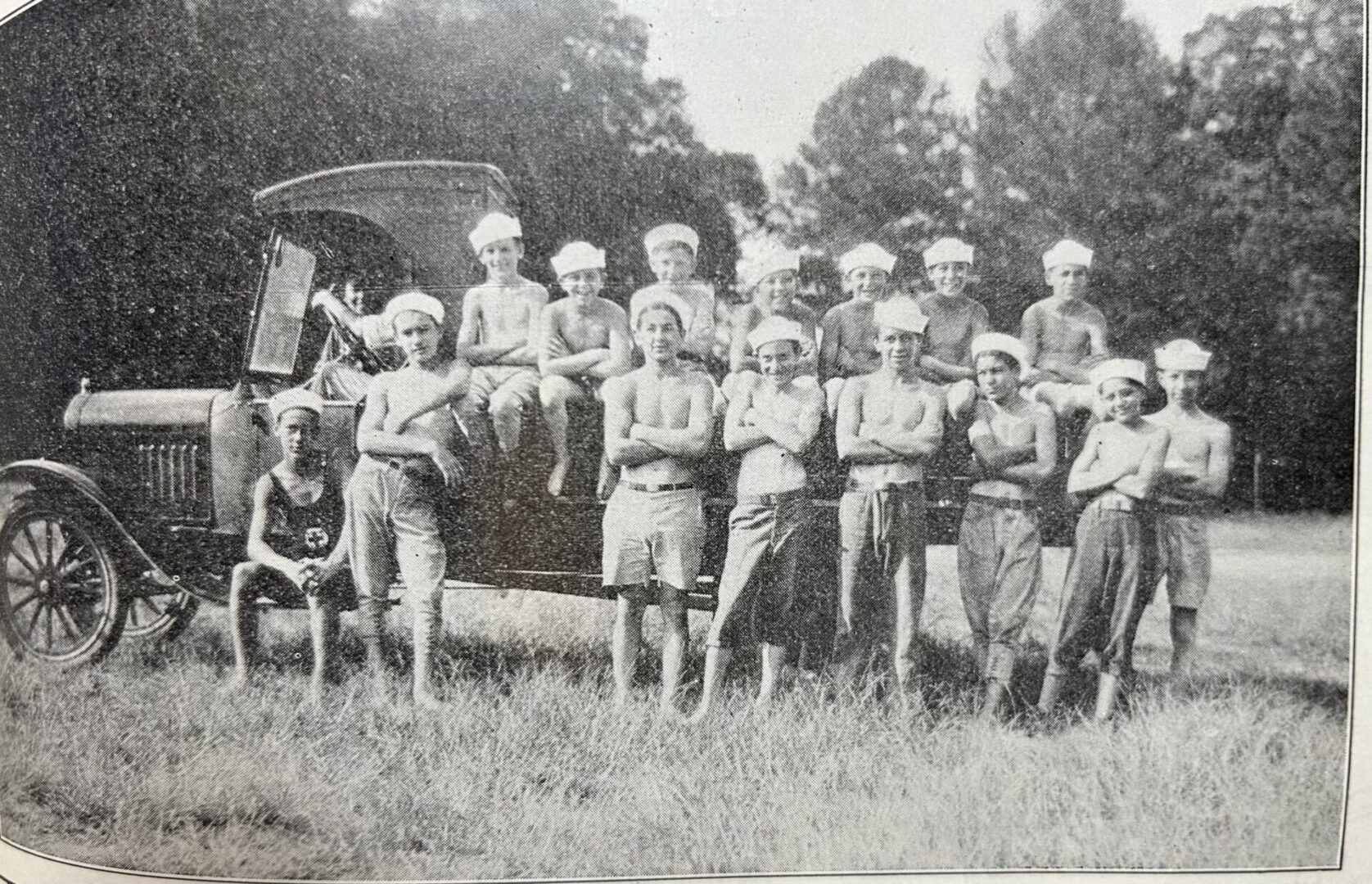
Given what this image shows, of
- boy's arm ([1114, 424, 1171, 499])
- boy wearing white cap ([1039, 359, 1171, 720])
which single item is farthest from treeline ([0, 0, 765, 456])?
boy's arm ([1114, 424, 1171, 499])

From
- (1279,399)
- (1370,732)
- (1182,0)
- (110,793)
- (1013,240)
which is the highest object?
(1182,0)

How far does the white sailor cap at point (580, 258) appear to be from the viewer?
3908mm

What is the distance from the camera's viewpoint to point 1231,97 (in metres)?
3.99

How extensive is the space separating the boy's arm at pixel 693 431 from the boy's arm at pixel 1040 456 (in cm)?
100

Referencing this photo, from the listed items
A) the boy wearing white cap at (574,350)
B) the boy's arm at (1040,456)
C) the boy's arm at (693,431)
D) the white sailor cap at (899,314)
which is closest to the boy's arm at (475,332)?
the boy wearing white cap at (574,350)

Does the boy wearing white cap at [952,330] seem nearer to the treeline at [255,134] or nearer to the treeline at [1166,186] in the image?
the treeline at [1166,186]

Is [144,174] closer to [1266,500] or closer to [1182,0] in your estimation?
[1182,0]

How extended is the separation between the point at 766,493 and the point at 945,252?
99 centimetres

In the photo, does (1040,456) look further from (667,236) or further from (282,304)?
(282,304)

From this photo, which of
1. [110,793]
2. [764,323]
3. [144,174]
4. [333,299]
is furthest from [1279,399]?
[110,793]

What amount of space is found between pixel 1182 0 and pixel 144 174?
349cm

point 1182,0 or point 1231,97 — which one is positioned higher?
point 1182,0

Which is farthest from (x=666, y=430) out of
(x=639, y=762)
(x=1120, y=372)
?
(x=1120, y=372)

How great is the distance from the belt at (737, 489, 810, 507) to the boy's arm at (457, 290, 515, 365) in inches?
36.1
